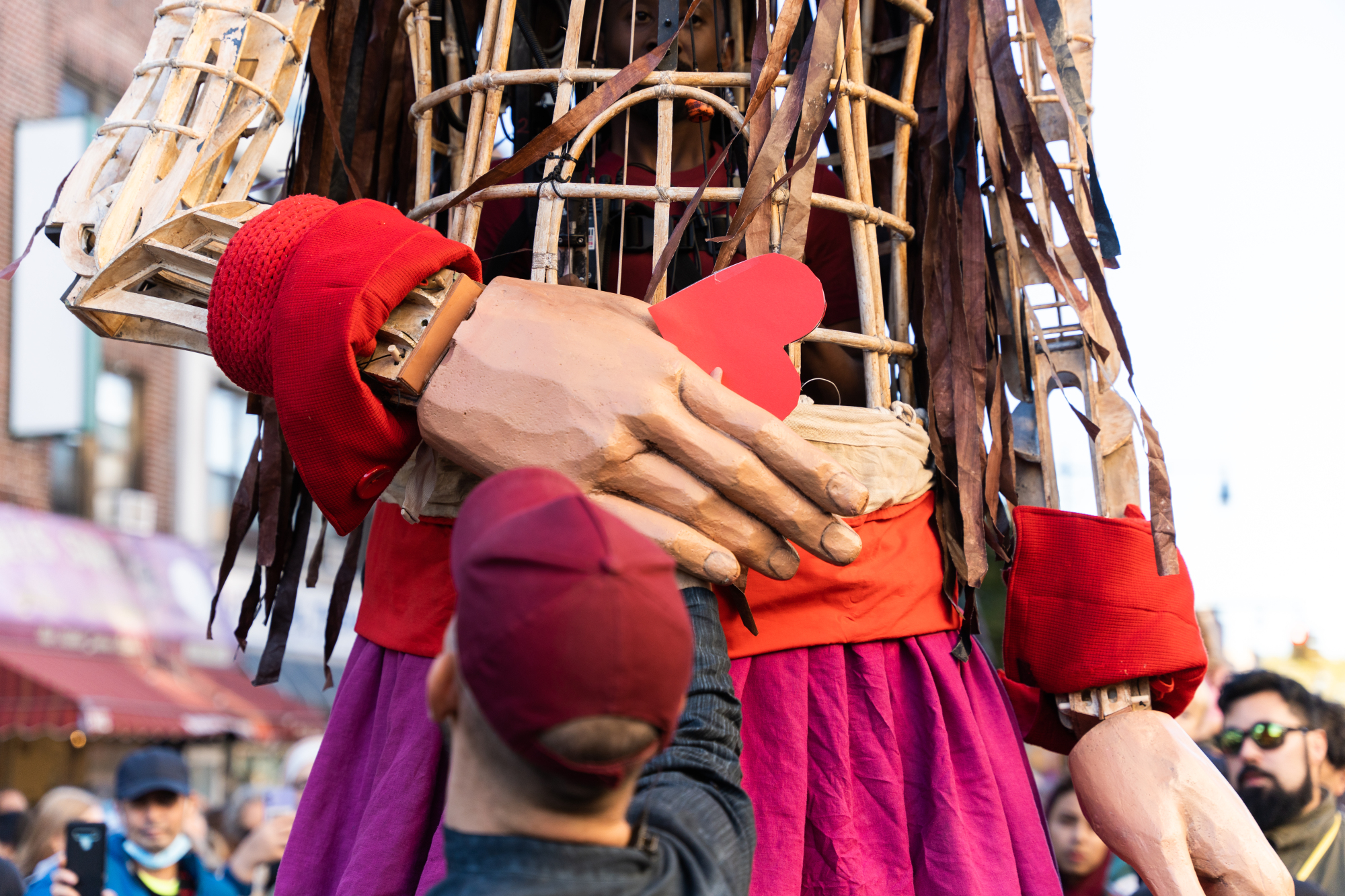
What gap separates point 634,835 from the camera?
81 centimetres

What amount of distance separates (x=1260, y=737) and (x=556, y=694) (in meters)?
3.33

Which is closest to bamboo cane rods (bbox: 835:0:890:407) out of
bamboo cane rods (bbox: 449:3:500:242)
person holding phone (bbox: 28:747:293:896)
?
bamboo cane rods (bbox: 449:3:500:242)

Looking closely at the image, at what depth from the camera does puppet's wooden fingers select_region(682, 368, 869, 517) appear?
3.29ft

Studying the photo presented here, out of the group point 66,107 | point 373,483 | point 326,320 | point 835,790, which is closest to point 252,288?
point 326,320

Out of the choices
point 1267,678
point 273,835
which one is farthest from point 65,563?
point 1267,678

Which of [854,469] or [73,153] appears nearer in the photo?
[854,469]

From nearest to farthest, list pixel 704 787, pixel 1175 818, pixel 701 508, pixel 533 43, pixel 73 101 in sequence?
pixel 704 787, pixel 701 508, pixel 1175 818, pixel 533 43, pixel 73 101

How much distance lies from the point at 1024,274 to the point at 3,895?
3191 mm

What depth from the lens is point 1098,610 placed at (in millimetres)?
1282

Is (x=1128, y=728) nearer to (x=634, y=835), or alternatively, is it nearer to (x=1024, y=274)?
(x=1024, y=274)

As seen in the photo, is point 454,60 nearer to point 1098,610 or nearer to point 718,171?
point 718,171

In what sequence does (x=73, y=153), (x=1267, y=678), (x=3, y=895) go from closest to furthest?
1. (x=3, y=895)
2. (x=1267, y=678)
3. (x=73, y=153)

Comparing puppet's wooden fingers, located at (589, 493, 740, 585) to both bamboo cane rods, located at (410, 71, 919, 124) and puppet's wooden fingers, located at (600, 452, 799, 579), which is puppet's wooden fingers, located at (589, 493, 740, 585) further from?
bamboo cane rods, located at (410, 71, 919, 124)

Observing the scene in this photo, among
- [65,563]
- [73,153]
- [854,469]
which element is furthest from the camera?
[65,563]
